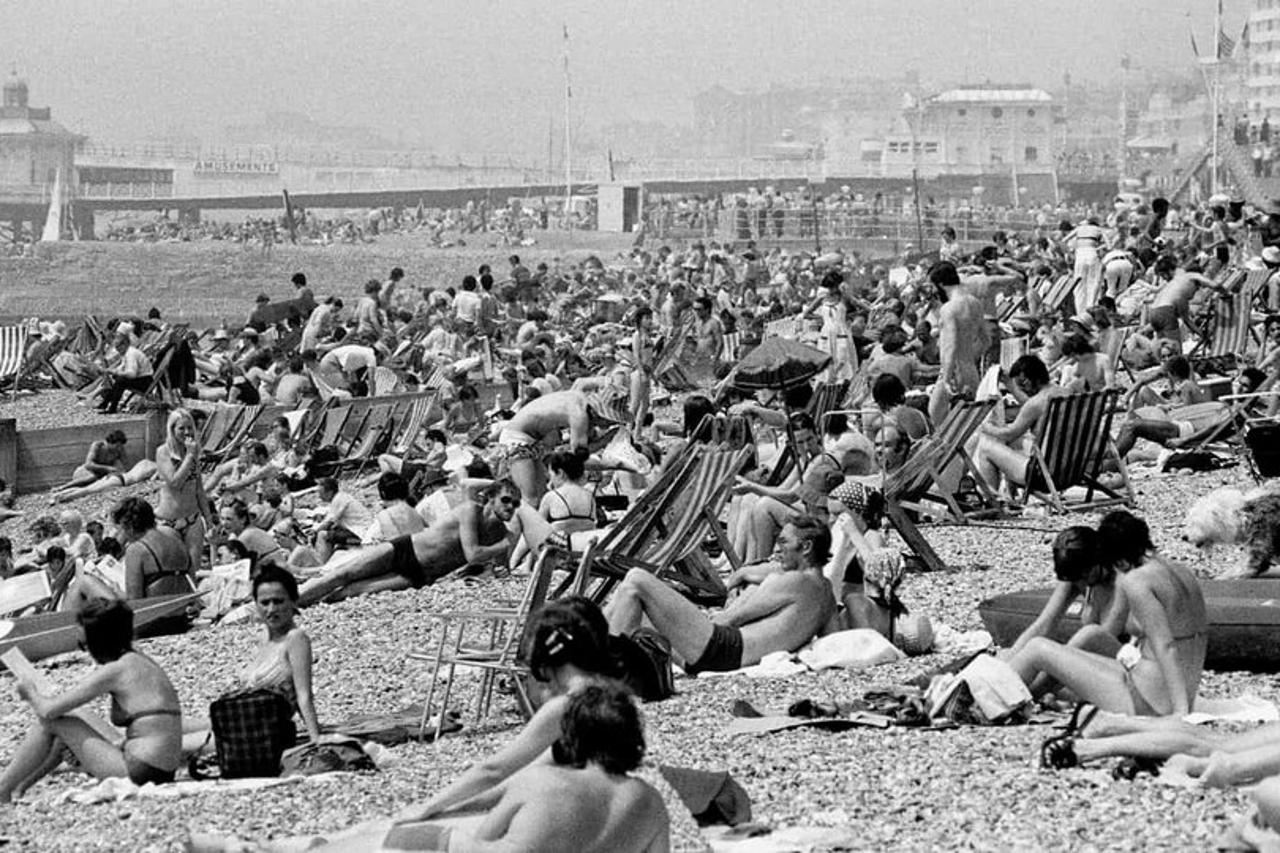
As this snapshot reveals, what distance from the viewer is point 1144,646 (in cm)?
625

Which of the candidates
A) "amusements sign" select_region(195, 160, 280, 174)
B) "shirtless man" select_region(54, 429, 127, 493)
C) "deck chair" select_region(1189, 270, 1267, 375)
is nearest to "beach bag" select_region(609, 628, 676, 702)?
"deck chair" select_region(1189, 270, 1267, 375)

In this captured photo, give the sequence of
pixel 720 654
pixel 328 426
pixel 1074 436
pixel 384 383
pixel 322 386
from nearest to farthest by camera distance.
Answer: pixel 720 654
pixel 1074 436
pixel 328 426
pixel 322 386
pixel 384 383

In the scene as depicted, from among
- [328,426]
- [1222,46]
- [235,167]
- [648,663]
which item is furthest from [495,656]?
[235,167]

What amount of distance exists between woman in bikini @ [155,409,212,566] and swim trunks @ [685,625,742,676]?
181 inches

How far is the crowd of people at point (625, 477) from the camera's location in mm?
5938

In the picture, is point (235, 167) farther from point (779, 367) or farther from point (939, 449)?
point (939, 449)

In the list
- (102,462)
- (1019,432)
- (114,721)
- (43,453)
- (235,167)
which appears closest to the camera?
(114,721)

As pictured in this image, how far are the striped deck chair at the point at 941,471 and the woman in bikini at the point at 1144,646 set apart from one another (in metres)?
3.47

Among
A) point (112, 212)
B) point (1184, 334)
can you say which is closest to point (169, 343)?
point (1184, 334)

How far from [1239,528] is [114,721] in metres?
3.63

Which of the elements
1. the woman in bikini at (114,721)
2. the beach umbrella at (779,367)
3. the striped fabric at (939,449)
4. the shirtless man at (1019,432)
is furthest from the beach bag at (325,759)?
the beach umbrella at (779,367)

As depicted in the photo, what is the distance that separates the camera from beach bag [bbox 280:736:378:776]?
259 inches

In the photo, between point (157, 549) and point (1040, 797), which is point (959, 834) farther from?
point (157, 549)

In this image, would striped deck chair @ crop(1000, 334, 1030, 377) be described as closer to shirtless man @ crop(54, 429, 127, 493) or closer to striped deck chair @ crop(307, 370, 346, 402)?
striped deck chair @ crop(307, 370, 346, 402)
